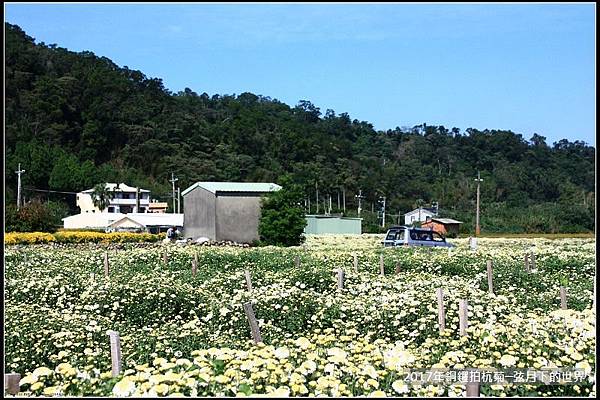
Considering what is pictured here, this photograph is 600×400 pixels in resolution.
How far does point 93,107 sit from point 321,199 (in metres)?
36.6

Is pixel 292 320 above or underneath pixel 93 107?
underneath

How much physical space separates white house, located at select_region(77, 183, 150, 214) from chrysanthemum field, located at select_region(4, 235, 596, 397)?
72437mm

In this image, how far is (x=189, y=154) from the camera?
4532 inches

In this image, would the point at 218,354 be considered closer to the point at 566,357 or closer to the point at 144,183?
the point at 566,357

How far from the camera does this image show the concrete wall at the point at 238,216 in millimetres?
50719

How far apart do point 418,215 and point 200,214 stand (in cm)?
4879

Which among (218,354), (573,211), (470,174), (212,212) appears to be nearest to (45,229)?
(212,212)

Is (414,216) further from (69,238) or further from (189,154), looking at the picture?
(69,238)

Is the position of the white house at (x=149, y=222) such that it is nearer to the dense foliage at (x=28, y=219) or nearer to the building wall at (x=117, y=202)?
the building wall at (x=117, y=202)

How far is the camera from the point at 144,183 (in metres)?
111

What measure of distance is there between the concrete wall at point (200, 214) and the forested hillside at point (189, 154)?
4346cm

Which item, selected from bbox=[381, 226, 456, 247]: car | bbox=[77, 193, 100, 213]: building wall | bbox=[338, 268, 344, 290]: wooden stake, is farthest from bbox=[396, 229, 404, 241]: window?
bbox=[77, 193, 100, 213]: building wall

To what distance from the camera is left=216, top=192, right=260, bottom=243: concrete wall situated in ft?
166

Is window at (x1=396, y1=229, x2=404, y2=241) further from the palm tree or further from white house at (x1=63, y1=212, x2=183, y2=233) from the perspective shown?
the palm tree
